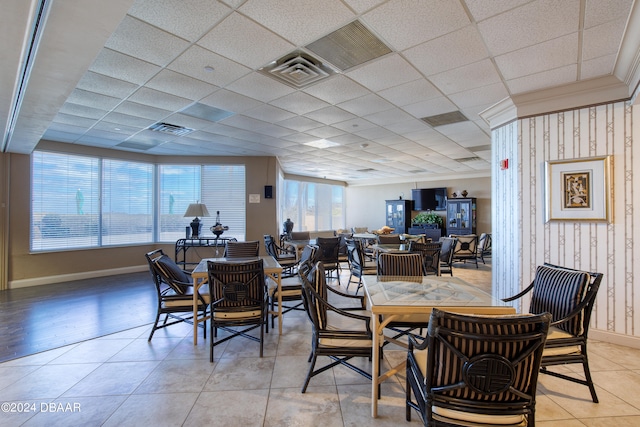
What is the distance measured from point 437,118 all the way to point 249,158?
449 cm

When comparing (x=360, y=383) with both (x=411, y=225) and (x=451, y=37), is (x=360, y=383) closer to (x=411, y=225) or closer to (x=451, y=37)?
(x=451, y=37)

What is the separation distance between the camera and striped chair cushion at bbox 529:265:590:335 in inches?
79.4

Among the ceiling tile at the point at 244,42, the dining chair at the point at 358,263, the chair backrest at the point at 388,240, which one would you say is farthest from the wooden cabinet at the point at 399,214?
the ceiling tile at the point at 244,42

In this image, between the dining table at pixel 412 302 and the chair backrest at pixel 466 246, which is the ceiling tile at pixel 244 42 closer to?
the dining table at pixel 412 302

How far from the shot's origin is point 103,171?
6344 mm

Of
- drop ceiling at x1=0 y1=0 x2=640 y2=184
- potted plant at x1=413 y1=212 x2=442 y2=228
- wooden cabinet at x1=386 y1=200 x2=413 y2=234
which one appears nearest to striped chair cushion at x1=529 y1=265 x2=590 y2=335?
drop ceiling at x1=0 y1=0 x2=640 y2=184

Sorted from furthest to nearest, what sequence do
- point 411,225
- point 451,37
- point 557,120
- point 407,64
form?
point 411,225 → point 557,120 → point 407,64 → point 451,37

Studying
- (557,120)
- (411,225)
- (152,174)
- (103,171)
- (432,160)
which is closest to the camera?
(557,120)

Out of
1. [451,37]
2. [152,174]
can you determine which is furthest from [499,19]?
[152,174]

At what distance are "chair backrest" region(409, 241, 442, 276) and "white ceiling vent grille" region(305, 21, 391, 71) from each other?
2.97 metres

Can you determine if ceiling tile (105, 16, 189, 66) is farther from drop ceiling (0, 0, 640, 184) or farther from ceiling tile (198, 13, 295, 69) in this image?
ceiling tile (198, 13, 295, 69)

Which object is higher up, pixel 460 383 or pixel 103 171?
pixel 103 171

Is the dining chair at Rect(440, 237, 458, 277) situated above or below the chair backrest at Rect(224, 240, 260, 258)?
below

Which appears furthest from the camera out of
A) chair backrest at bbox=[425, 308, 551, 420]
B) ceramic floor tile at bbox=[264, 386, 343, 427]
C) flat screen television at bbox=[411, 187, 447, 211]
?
flat screen television at bbox=[411, 187, 447, 211]
